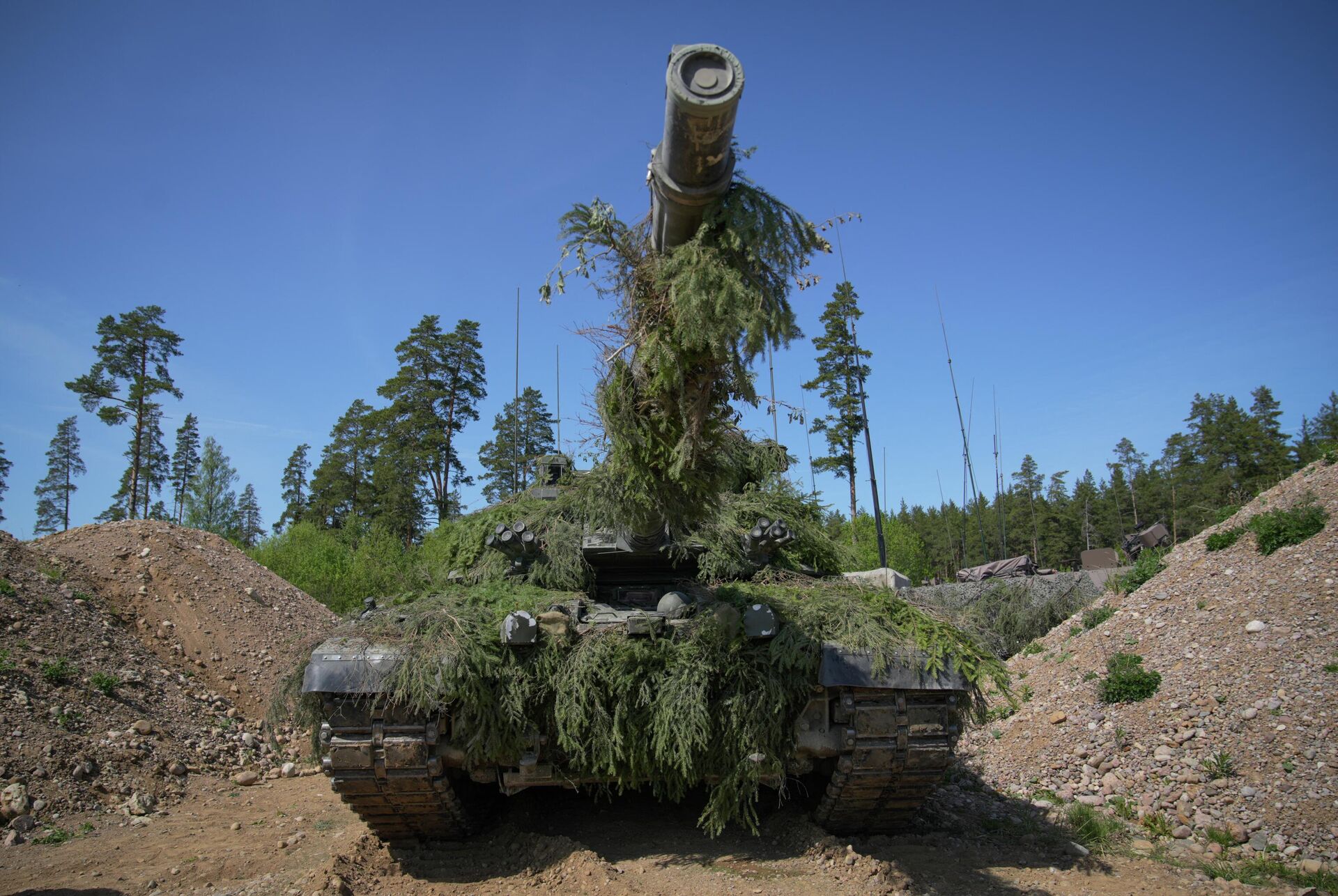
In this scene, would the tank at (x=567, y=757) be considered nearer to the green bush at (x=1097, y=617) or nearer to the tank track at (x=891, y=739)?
the tank track at (x=891, y=739)

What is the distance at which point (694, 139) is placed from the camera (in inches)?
140

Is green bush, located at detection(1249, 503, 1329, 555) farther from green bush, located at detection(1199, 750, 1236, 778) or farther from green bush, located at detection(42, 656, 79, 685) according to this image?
green bush, located at detection(42, 656, 79, 685)

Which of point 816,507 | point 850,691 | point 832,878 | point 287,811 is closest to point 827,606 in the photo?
point 850,691

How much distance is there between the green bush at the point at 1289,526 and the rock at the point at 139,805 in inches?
463

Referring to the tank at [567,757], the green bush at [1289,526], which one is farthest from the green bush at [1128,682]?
the tank at [567,757]

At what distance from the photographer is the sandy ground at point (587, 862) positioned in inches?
204

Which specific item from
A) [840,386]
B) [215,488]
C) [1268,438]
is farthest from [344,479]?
[1268,438]

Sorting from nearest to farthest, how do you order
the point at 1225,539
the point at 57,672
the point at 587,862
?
the point at 587,862
the point at 57,672
the point at 1225,539

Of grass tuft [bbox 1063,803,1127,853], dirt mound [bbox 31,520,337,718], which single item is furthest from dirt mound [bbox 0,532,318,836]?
grass tuft [bbox 1063,803,1127,853]

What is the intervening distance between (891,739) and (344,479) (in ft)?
106

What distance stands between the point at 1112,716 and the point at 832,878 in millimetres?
4591

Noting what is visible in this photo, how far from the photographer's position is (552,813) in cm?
696

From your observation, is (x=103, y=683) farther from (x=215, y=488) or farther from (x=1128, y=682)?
(x=215, y=488)

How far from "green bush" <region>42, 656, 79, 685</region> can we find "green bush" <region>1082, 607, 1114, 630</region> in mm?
11908
